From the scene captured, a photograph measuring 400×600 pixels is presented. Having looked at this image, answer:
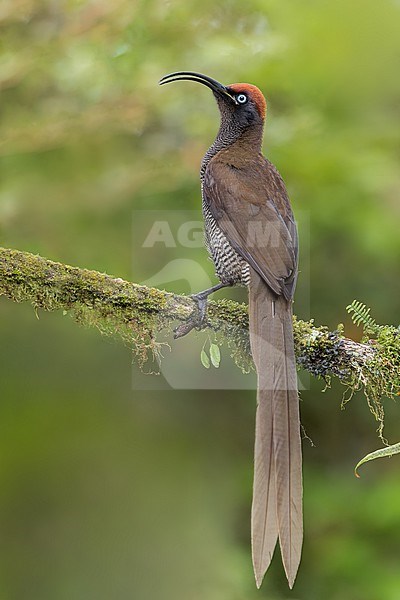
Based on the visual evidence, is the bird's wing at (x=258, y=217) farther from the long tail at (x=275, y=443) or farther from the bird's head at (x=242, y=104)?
the bird's head at (x=242, y=104)

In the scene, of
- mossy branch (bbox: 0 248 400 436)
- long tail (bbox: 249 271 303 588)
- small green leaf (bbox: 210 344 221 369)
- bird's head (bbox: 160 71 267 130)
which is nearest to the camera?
long tail (bbox: 249 271 303 588)

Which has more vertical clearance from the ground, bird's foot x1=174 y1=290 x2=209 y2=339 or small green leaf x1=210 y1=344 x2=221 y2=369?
bird's foot x1=174 y1=290 x2=209 y2=339

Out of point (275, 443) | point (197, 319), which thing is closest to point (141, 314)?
point (197, 319)

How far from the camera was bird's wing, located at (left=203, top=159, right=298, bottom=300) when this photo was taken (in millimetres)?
2629

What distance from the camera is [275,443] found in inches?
91.8

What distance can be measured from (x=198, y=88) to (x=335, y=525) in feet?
7.16

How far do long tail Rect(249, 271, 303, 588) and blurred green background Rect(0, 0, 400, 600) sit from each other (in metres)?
1.29

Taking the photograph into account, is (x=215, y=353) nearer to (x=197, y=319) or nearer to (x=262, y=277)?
(x=197, y=319)

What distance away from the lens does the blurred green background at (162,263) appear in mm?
3867

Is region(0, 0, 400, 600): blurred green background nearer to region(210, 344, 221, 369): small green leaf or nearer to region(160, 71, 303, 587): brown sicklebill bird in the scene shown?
region(160, 71, 303, 587): brown sicklebill bird

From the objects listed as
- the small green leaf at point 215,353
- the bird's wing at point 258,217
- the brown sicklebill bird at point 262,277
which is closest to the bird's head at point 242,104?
the brown sicklebill bird at point 262,277

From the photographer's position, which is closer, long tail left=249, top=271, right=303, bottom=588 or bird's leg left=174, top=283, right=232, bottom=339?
long tail left=249, top=271, right=303, bottom=588

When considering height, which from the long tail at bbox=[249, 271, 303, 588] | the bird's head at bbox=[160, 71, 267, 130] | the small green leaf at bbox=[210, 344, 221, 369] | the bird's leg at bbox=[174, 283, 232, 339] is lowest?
the long tail at bbox=[249, 271, 303, 588]

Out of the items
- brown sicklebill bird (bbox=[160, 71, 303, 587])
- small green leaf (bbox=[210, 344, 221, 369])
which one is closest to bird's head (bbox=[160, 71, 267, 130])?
brown sicklebill bird (bbox=[160, 71, 303, 587])
